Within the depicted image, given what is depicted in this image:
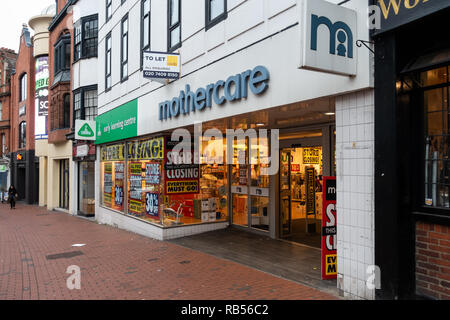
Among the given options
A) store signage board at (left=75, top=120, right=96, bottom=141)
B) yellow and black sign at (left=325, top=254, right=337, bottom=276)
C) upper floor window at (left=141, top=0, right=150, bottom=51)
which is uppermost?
upper floor window at (left=141, top=0, right=150, bottom=51)

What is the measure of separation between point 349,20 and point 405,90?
3.99 ft

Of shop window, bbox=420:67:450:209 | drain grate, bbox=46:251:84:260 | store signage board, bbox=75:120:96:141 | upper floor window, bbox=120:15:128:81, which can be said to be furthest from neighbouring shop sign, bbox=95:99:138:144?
shop window, bbox=420:67:450:209

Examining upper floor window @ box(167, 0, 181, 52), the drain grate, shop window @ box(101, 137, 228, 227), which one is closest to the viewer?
the drain grate

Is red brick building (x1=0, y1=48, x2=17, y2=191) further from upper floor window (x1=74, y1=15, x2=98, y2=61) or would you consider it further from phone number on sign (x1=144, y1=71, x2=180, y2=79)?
phone number on sign (x1=144, y1=71, x2=180, y2=79)

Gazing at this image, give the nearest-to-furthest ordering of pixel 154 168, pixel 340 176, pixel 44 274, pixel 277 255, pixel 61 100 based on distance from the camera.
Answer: pixel 340 176 < pixel 44 274 < pixel 277 255 < pixel 154 168 < pixel 61 100

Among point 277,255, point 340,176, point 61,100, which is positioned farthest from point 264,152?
point 61,100

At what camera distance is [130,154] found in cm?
1372

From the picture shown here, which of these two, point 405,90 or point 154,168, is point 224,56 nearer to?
point 405,90

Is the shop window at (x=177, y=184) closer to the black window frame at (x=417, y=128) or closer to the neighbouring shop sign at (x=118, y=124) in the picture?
the neighbouring shop sign at (x=118, y=124)

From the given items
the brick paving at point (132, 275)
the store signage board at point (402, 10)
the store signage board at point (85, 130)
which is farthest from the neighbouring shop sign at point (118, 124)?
the store signage board at point (402, 10)

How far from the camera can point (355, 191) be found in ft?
17.8

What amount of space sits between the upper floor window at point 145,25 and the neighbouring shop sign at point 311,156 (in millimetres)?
5837

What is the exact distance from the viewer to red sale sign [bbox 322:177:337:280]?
20.3 feet

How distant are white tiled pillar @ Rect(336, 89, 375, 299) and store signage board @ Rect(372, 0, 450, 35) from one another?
89cm
